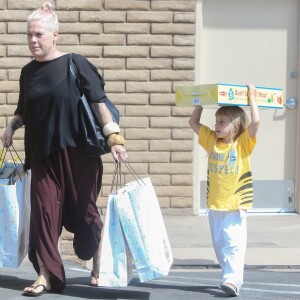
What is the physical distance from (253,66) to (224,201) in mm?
3898

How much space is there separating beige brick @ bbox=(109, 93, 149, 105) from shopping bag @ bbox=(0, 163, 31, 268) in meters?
3.51

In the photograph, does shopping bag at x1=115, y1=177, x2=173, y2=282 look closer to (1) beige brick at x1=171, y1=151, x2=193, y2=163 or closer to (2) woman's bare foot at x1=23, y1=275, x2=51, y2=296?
(2) woman's bare foot at x1=23, y1=275, x2=51, y2=296

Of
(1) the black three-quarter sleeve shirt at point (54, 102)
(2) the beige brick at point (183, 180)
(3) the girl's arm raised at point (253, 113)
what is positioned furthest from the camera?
(2) the beige brick at point (183, 180)

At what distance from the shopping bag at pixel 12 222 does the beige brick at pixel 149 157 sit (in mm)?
3467

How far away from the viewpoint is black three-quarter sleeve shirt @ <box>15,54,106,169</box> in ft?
16.0

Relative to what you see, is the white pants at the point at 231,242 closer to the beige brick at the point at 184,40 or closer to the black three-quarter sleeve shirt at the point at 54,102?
the black three-quarter sleeve shirt at the point at 54,102

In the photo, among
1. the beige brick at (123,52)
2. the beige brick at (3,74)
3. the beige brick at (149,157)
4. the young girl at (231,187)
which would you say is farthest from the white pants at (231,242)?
the beige brick at (3,74)

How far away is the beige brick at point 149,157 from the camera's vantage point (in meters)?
8.54

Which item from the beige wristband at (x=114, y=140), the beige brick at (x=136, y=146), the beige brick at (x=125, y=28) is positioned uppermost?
the beige brick at (x=125, y=28)

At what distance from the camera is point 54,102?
4.86 meters

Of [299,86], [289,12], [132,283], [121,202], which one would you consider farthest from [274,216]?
[121,202]

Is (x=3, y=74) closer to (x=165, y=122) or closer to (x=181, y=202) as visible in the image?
(x=165, y=122)

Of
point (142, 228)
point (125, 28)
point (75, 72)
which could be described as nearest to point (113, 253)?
point (142, 228)

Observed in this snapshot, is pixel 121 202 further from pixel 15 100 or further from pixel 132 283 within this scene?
pixel 15 100
